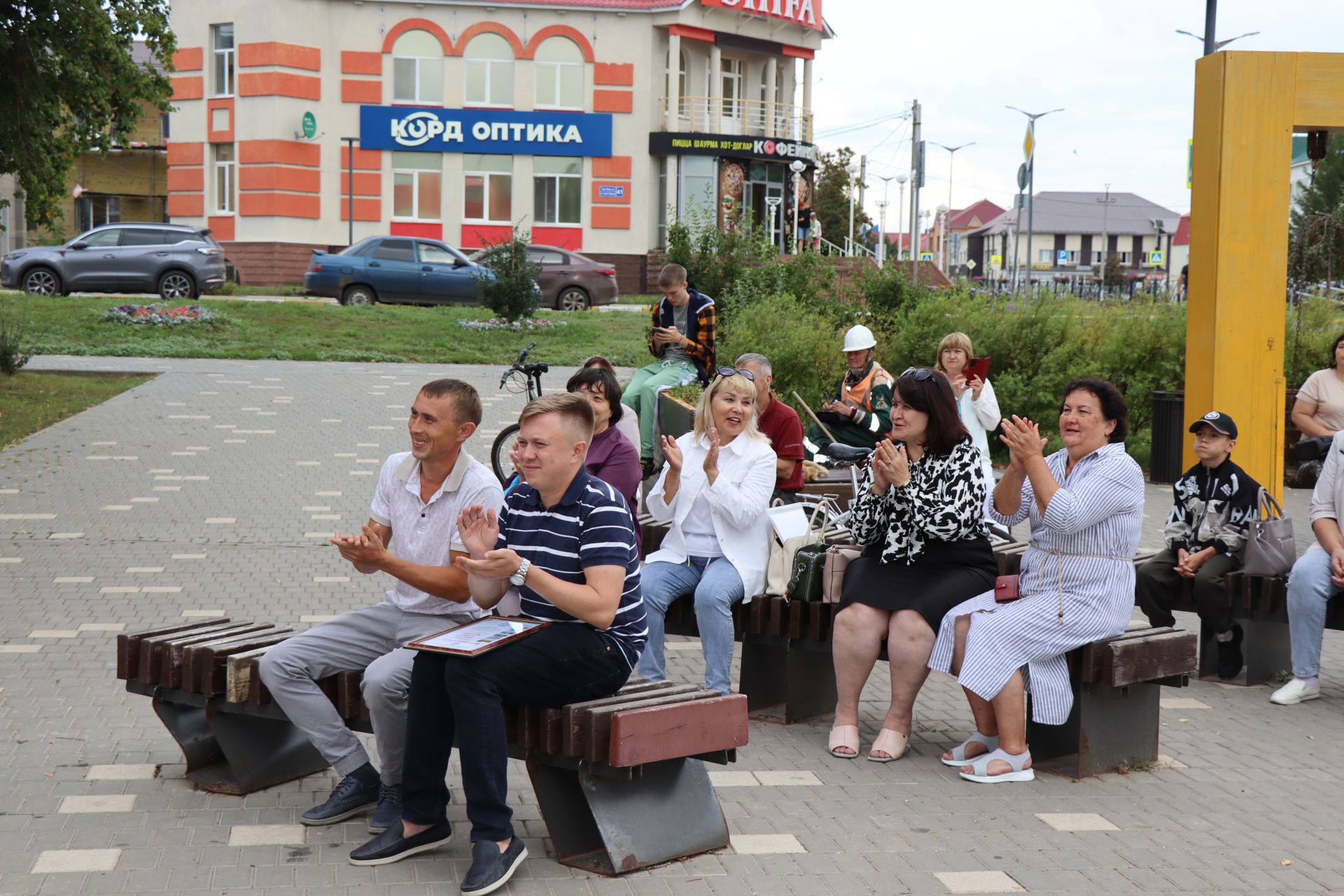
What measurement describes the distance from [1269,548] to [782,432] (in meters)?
2.54

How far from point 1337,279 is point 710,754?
34.2 metres

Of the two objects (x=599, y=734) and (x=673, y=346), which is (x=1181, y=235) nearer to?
(x=673, y=346)

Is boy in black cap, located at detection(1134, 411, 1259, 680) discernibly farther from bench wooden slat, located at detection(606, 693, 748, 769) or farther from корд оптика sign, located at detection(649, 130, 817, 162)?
корд оптика sign, located at detection(649, 130, 817, 162)

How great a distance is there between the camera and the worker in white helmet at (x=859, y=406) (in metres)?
10.6

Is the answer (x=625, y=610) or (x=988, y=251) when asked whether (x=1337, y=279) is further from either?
(x=988, y=251)

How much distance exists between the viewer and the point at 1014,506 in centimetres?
582

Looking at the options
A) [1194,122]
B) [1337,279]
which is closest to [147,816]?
[1194,122]

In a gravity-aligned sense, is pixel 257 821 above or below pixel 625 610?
below

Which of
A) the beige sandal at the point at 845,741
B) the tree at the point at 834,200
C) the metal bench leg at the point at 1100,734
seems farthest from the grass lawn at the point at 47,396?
the tree at the point at 834,200

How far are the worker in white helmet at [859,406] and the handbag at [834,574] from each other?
4.22 metres

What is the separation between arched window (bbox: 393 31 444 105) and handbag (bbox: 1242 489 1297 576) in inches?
1617

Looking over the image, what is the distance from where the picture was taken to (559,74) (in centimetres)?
4566

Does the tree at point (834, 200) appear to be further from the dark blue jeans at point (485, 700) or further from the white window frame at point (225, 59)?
the dark blue jeans at point (485, 700)

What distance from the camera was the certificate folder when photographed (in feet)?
14.4
